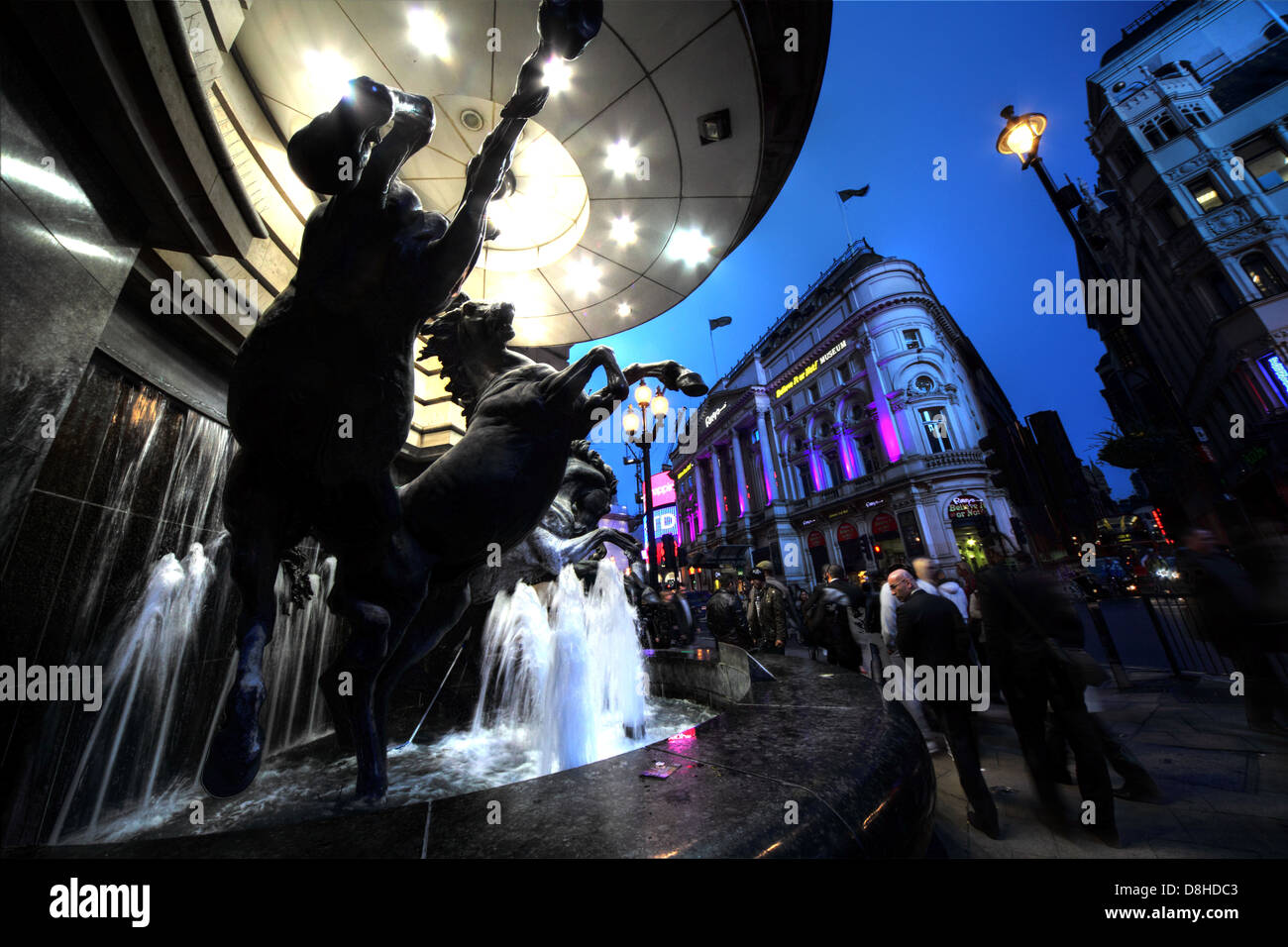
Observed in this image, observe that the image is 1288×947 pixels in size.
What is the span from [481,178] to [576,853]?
2442mm

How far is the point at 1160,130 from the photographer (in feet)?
81.8

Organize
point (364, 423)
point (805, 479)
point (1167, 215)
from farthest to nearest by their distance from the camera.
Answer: point (805, 479) < point (1167, 215) < point (364, 423)

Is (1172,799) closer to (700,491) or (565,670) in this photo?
(565,670)

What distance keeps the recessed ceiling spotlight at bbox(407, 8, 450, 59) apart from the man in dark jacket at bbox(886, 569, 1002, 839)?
6220 millimetres

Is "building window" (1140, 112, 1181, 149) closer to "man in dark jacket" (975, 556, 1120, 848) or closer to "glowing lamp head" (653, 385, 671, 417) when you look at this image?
"glowing lamp head" (653, 385, 671, 417)

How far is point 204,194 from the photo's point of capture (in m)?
2.35

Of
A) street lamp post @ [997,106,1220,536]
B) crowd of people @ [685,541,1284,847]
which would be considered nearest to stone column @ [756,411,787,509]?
street lamp post @ [997,106,1220,536]

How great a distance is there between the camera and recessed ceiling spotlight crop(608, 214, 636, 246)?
5.45 m

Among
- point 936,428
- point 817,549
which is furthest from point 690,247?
point 817,549

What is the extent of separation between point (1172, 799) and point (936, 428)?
31.4 metres

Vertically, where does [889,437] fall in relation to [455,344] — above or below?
above
